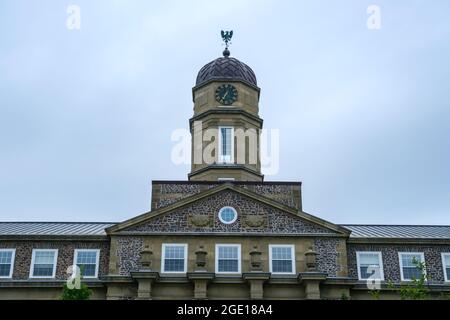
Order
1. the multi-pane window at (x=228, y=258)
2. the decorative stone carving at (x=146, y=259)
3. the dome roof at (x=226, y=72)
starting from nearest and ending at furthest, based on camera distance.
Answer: the decorative stone carving at (x=146, y=259)
the multi-pane window at (x=228, y=258)
the dome roof at (x=226, y=72)

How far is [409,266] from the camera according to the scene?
1564 inches

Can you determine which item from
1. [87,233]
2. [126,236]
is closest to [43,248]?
[87,233]

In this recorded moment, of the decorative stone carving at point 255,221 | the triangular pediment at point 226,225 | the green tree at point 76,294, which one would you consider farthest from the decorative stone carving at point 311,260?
the green tree at point 76,294

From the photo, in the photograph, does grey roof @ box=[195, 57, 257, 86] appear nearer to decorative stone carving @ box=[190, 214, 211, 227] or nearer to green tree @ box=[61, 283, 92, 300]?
decorative stone carving @ box=[190, 214, 211, 227]

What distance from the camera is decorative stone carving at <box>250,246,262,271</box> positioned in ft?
124

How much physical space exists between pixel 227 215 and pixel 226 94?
1296 cm

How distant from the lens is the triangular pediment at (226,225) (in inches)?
1529

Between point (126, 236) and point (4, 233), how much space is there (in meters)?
8.06

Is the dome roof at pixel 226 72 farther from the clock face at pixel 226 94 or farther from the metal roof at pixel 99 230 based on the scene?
the metal roof at pixel 99 230

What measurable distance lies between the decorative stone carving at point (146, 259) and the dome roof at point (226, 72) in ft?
55.6

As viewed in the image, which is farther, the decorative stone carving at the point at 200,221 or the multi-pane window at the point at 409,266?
the multi-pane window at the point at 409,266

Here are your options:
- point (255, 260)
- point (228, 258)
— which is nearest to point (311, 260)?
point (255, 260)
